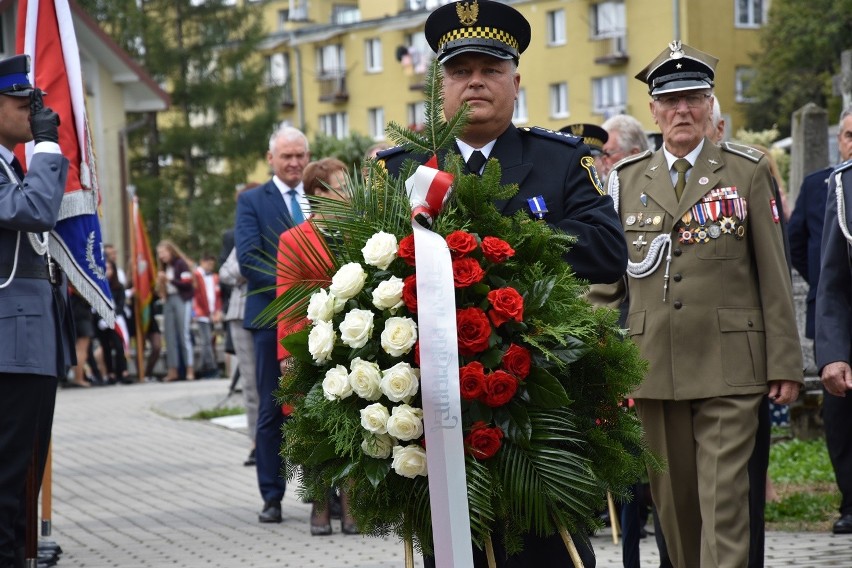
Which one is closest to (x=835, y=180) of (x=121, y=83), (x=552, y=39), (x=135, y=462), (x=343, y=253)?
(x=343, y=253)

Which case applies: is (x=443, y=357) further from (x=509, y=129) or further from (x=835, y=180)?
(x=835, y=180)

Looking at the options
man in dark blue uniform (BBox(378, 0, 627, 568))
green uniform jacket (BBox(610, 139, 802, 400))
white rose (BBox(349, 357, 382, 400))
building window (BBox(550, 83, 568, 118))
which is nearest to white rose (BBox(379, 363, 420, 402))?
white rose (BBox(349, 357, 382, 400))

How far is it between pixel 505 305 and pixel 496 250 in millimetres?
153

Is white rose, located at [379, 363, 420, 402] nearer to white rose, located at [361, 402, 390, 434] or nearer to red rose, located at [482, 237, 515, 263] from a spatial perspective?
white rose, located at [361, 402, 390, 434]

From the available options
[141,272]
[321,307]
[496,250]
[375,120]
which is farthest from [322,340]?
[375,120]

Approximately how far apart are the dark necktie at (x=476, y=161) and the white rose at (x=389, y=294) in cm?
61

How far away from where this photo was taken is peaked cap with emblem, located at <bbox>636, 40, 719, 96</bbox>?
20.0 ft

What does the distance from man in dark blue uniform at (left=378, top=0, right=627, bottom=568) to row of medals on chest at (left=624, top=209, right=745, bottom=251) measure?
1671 mm

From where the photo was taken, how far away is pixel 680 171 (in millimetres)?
6223

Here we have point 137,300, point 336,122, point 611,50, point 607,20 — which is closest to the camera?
point 137,300

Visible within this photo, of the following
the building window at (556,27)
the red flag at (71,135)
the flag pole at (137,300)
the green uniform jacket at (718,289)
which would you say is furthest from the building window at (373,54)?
the green uniform jacket at (718,289)

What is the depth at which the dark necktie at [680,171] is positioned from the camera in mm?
6191

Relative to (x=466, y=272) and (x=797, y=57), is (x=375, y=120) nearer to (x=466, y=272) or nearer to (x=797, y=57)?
(x=797, y=57)

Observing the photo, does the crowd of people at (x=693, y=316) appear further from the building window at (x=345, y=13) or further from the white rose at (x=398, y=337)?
the building window at (x=345, y=13)
